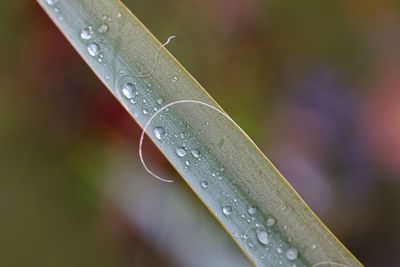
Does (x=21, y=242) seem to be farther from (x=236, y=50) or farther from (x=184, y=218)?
(x=236, y=50)

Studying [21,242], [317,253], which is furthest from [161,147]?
[21,242]

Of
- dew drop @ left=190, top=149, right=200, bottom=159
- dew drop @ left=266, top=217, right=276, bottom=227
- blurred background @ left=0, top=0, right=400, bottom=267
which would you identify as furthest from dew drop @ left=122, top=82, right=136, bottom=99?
blurred background @ left=0, top=0, right=400, bottom=267

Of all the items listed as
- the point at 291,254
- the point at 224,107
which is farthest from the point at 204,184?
the point at 224,107

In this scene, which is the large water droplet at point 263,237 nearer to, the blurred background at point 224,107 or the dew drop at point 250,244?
the dew drop at point 250,244

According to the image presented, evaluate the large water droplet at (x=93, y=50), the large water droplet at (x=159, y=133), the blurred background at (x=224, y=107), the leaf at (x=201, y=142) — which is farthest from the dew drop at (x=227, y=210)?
the blurred background at (x=224, y=107)

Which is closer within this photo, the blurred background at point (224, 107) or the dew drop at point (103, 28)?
the dew drop at point (103, 28)
